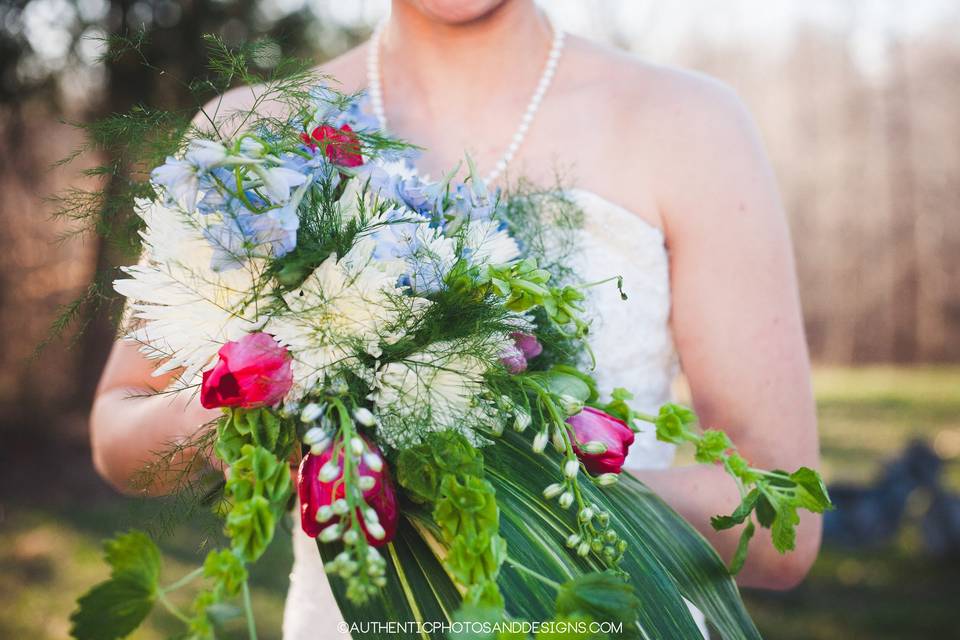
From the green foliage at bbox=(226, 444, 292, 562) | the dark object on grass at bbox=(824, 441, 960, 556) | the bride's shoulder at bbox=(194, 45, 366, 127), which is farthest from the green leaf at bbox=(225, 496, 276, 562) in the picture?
the dark object on grass at bbox=(824, 441, 960, 556)

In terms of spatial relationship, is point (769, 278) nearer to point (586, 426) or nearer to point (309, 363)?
point (586, 426)

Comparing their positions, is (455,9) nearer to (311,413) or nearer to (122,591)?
(311,413)

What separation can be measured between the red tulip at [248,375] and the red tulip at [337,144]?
268 millimetres

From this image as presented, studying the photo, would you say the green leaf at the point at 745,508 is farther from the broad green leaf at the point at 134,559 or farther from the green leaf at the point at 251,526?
the broad green leaf at the point at 134,559

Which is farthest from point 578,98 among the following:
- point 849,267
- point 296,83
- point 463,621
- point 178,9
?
point 849,267

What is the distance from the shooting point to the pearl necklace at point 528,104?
1.84 meters

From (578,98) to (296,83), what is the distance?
808 mm

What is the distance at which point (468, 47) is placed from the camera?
1.86 metres

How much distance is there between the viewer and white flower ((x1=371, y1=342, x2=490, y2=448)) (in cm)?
104

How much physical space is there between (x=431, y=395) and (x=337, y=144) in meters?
0.36

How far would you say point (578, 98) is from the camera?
6.10 feet

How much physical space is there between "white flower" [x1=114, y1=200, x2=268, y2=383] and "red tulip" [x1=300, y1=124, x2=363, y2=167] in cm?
18

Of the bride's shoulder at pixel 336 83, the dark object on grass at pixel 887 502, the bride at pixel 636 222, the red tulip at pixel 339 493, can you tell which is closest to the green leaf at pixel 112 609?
the red tulip at pixel 339 493

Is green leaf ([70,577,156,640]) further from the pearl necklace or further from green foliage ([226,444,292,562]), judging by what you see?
the pearl necklace
